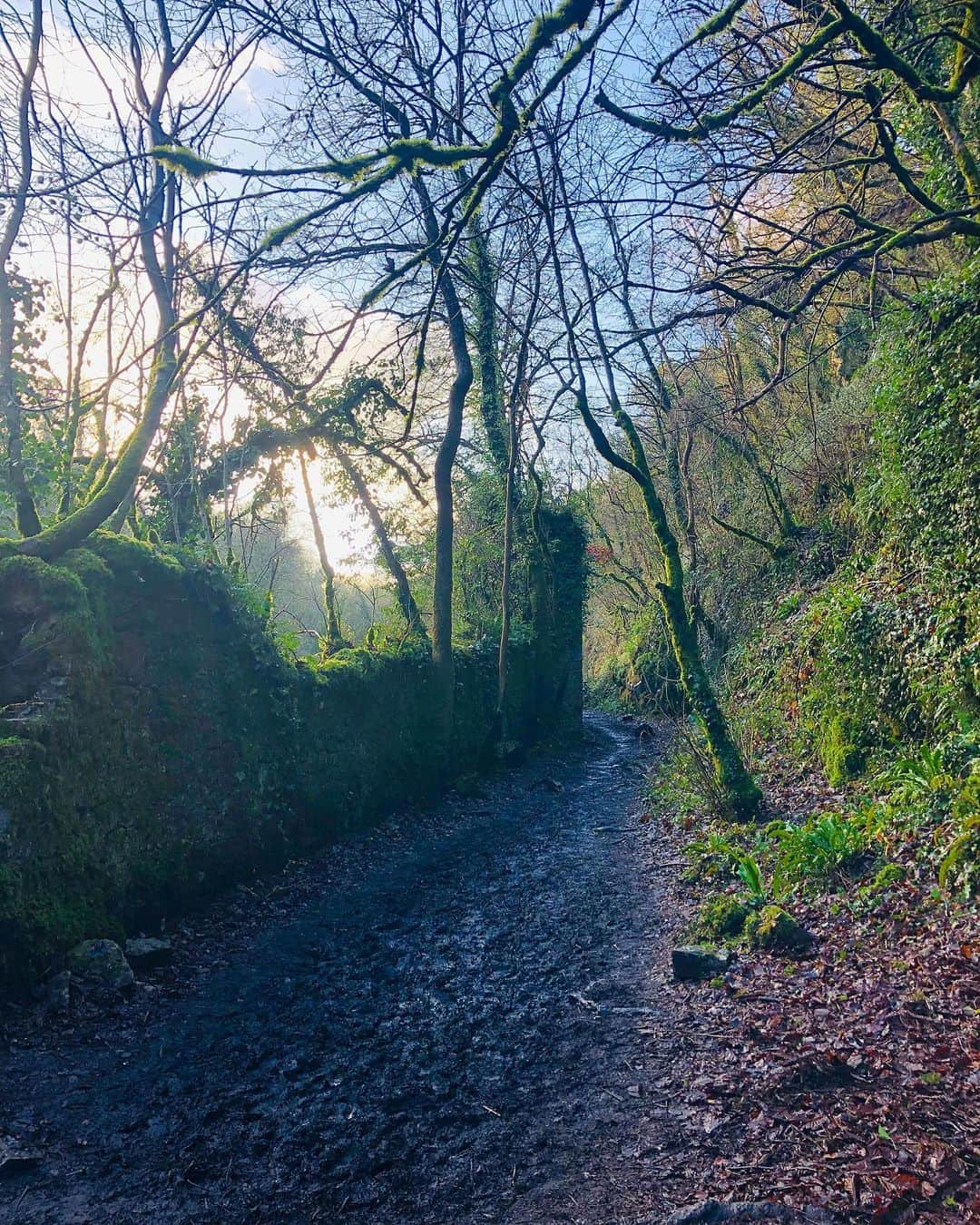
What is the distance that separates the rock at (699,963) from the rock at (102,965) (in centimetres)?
377

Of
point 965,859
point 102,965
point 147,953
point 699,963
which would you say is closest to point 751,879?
point 699,963

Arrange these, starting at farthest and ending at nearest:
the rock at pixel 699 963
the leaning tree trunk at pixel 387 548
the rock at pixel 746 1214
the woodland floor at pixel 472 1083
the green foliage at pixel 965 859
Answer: the leaning tree trunk at pixel 387 548 → the rock at pixel 699 963 → the green foliage at pixel 965 859 → the woodland floor at pixel 472 1083 → the rock at pixel 746 1214

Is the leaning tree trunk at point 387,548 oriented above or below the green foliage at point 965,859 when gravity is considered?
above

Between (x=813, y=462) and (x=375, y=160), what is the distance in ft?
44.2

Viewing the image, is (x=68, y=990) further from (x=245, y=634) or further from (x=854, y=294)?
(x=854, y=294)

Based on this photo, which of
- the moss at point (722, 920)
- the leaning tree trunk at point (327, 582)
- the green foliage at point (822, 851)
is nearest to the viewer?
the moss at point (722, 920)

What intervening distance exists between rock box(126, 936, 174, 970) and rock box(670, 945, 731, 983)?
3.77 metres

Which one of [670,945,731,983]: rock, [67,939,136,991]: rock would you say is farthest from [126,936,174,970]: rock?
[670,945,731,983]: rock

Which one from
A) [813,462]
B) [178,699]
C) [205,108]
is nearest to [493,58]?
[205,108]

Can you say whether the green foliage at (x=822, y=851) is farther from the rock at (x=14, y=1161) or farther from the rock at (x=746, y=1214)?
the rock at (x=14, y=1161)

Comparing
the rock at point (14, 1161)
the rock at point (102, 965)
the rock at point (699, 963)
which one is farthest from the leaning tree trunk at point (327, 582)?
the rock at point (14, 1161)

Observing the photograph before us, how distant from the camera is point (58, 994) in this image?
189 inches

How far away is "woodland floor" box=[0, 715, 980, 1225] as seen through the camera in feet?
10.5

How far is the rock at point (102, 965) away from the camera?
5.12 meters
